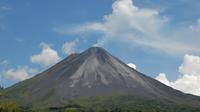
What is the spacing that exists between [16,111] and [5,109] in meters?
5.90

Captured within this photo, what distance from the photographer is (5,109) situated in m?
117

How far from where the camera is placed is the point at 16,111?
122812 mm
